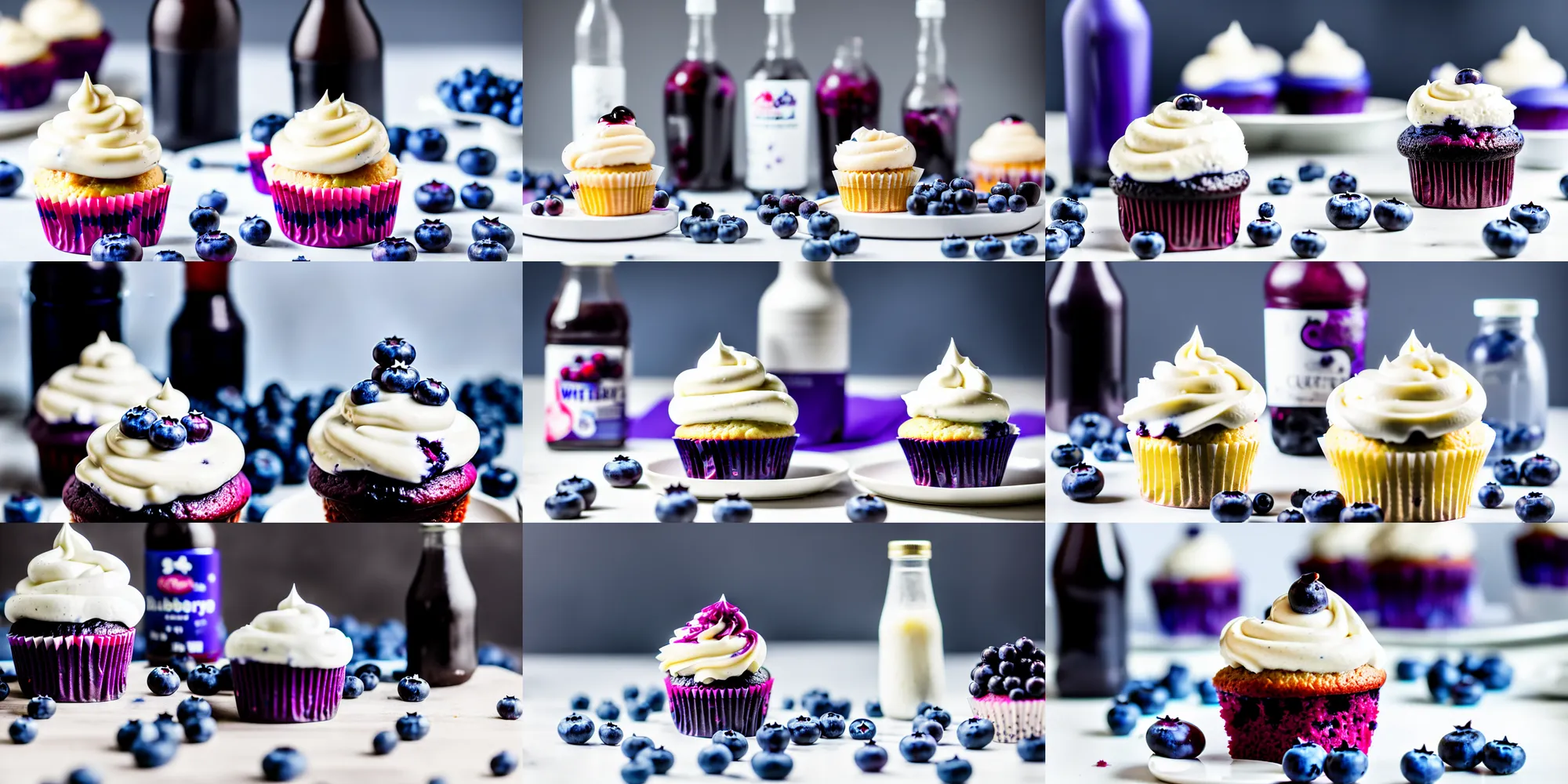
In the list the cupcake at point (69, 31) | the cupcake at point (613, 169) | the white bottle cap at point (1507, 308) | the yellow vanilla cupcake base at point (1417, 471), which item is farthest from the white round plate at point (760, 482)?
the cupcake at point (69, 31)

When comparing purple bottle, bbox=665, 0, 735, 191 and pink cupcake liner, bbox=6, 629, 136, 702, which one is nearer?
pink cupcake liner, bbox=6, 629, 136, 702

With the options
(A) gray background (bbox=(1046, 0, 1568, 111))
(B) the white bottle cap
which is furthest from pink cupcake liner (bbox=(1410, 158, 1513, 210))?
(A) gray background (bbox=(1046, 0, 1568, 111))

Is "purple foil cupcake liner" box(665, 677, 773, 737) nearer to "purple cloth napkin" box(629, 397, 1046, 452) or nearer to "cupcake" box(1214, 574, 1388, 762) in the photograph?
"purple cloth napkin" box(629, 397, 1046, 452)

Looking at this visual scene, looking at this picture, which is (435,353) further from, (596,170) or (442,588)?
(596,170)

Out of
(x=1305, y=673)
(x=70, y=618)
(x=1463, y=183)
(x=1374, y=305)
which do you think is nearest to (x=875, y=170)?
(x=1463, y=183)

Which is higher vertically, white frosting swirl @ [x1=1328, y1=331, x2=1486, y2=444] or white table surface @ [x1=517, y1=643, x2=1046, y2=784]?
white frosting swirl @ [x1=1328, y1=331, x2=1486, y2=444]

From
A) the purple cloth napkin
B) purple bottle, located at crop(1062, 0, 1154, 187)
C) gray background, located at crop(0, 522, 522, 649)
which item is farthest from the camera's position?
gray background, located at crop(0, 522, 522, 649)

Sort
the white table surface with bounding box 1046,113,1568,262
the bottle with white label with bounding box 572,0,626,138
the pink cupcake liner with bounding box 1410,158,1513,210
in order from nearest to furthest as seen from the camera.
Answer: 1. the white table surface with bounding box 1046,113,1568,262
2. the pink cupcake liner with bounding box 1410,158,1513,210
3. the bottle with white label with bounding box 572,0,626,138
